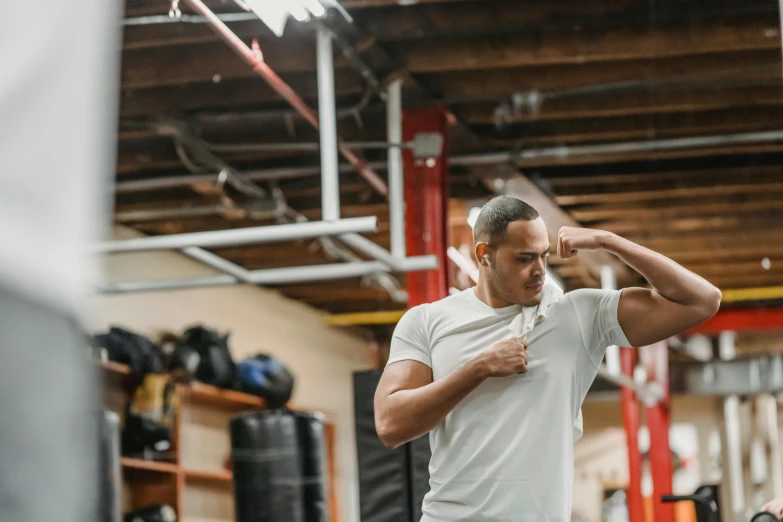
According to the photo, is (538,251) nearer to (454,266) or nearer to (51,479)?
(51,479)

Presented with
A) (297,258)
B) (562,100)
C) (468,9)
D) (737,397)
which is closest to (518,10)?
(468,9)

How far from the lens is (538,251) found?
241cm

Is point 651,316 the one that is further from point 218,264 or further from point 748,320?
point 748,320

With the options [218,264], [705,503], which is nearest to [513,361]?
[705,503]

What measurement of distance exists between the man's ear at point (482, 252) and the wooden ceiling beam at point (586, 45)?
2.87m

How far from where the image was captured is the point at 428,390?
2297 millimetres

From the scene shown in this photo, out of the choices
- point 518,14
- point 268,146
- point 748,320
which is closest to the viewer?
point 518,14

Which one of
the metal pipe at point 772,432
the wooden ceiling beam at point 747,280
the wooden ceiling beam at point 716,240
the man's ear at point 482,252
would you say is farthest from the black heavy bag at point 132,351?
the metal pipe at point 772,432

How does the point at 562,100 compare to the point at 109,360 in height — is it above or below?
above

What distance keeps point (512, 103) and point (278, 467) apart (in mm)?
2751

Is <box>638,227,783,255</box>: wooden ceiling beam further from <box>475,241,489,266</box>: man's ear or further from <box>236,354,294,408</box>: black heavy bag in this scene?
<box>475,241,489,266</box>: man's ear

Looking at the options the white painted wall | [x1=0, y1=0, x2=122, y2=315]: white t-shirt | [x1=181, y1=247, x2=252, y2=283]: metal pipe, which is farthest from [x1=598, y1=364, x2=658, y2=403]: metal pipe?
[x1=0, y1=0, x2=122, y2=315]: white t-shirt

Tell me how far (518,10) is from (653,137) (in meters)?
2.06

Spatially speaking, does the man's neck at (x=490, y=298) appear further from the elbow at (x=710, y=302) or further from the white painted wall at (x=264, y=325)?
the white painted wall at (x=264, y=325)
